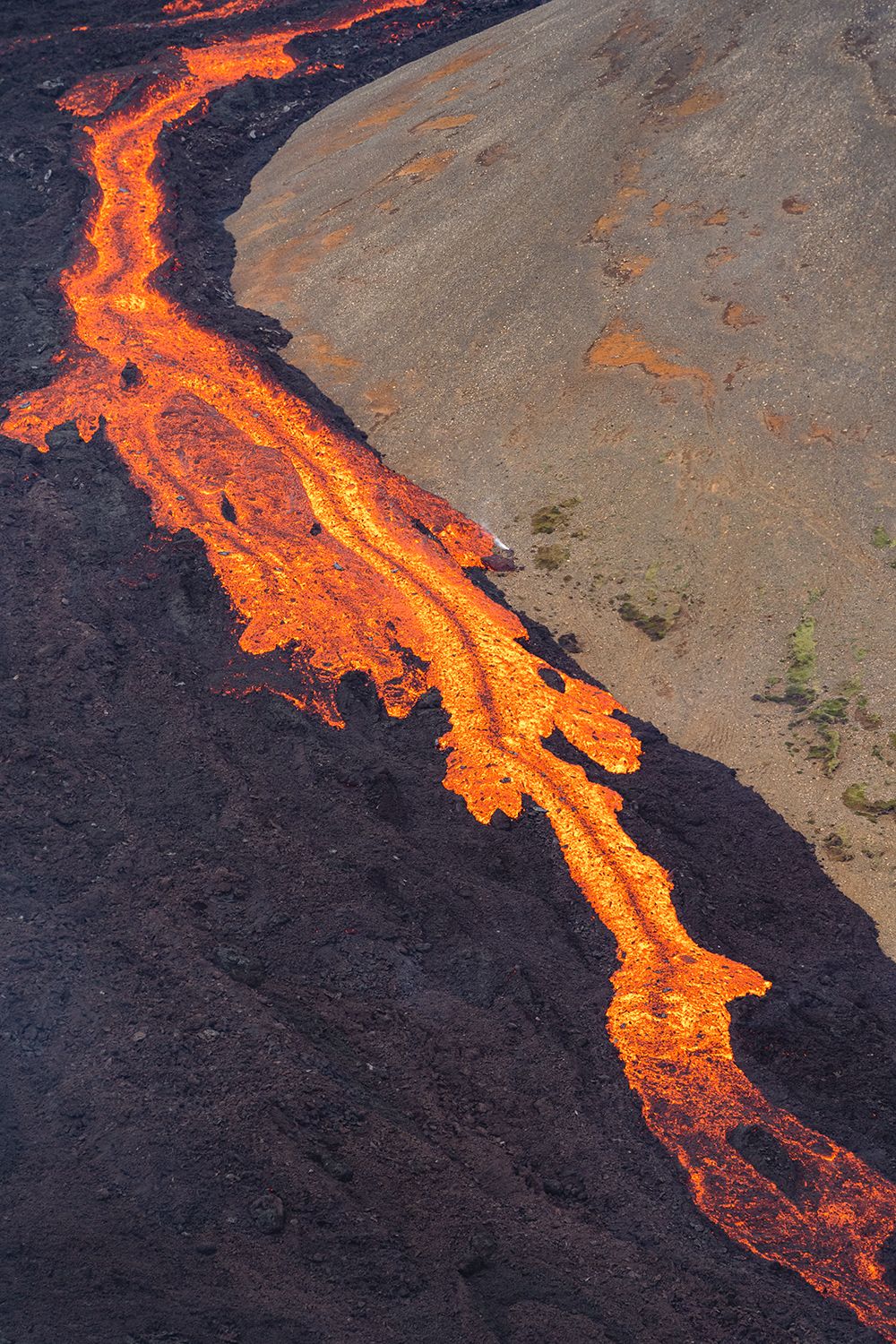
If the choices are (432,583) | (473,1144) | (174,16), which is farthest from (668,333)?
(174,16)

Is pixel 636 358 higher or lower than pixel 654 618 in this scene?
higher

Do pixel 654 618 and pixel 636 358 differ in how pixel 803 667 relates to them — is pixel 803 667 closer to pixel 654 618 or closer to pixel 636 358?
pixel 654 618

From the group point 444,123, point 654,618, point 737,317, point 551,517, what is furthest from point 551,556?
point 444,123

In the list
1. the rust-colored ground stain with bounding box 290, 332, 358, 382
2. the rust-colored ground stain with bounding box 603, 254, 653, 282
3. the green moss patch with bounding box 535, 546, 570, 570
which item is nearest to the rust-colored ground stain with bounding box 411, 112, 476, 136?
the rust-colored ground stain with bounding box 290, 332, 358, 382

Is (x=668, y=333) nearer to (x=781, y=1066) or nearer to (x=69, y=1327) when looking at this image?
(x=781, y=1066)

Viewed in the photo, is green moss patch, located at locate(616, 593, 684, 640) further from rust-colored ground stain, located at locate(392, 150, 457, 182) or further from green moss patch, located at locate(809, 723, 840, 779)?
rust-colored ground stain, located at locate(392, 150, 457, 182)

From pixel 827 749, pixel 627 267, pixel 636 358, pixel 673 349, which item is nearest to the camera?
pixel 827 749
